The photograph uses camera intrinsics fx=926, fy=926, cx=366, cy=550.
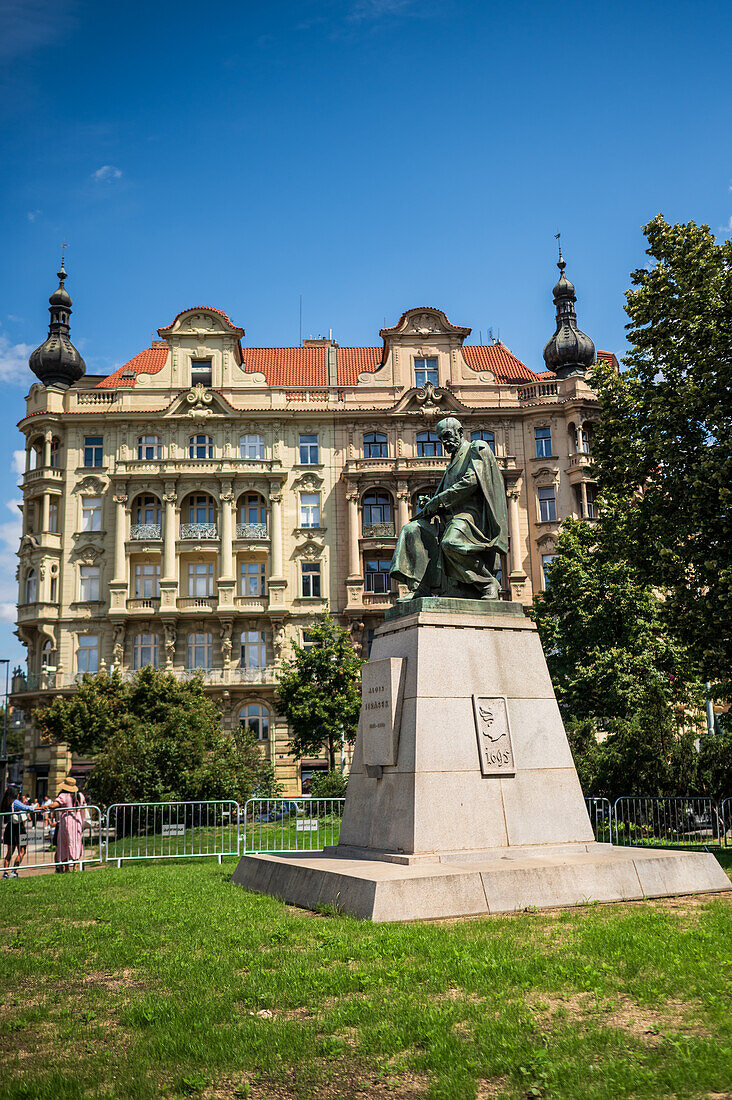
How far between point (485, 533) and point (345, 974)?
6730 millimetres

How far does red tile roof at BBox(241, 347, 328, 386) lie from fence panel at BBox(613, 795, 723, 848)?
37.8m

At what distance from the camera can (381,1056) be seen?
16.1 ft

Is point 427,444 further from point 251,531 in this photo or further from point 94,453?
point 94,453

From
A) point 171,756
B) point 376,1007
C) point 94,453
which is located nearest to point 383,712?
point 376,1007

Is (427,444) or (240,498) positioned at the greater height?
(427,444)

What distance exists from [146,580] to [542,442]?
22.2m

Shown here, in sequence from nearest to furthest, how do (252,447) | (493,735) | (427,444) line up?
(493,735) → (252,447) → (427,444)

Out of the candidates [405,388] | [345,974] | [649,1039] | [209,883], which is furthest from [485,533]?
[405,388]

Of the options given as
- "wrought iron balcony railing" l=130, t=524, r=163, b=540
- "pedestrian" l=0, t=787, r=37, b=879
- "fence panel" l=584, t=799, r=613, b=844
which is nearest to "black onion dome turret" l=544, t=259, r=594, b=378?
"wrought iron balcony railing" l=130, t=524, r=163, b=540

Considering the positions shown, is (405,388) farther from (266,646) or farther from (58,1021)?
(58,1021)

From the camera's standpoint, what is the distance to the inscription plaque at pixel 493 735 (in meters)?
10.4

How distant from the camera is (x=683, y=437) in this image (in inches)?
685

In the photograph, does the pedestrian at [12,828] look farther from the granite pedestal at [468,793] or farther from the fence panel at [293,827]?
the granite pedestal at [468,793]

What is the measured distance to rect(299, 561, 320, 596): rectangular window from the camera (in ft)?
158
